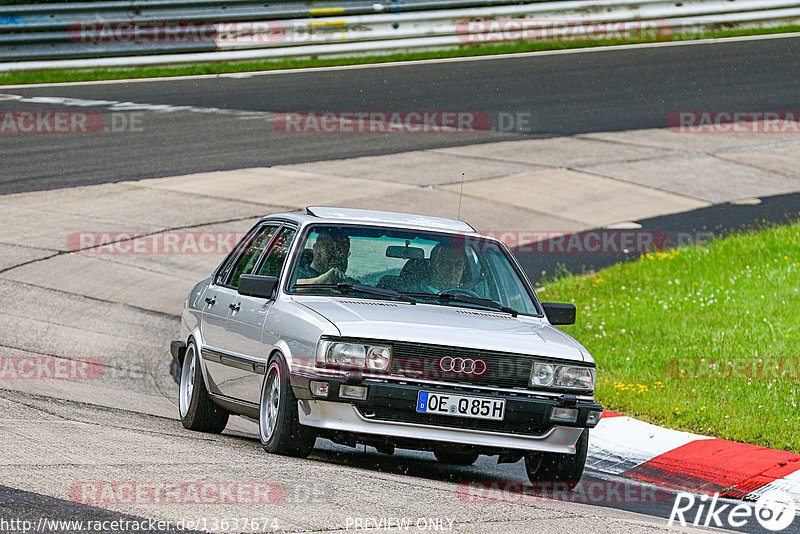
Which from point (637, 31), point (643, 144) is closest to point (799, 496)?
point (643, 144)

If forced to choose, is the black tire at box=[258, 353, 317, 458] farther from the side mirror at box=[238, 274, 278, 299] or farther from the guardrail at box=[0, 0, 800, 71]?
the guardrail at box=[0, 0, 800, 71]

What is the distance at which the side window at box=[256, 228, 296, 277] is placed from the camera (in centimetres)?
Answer: 799

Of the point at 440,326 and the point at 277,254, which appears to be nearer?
the point at 440,326

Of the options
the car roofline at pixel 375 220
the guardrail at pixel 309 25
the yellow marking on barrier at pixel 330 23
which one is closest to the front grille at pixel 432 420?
the car roofline at pixel 375 220

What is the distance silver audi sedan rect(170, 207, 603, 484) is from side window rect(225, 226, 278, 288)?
5 cm

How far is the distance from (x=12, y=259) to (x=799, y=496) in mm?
10102

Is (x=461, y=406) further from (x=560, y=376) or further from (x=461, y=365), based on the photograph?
(x=560, y=376)

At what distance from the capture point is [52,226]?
52.7ft

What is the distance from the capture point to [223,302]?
8.40 m

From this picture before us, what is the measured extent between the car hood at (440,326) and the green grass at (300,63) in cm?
1952

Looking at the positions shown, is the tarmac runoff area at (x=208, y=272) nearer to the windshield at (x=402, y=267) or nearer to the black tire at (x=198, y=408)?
→ the black tire at (x=198, y=408)

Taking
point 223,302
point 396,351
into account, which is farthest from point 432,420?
point 223,302

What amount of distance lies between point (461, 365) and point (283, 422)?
104 centimetres

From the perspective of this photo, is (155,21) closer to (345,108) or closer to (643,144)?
(345,108)
